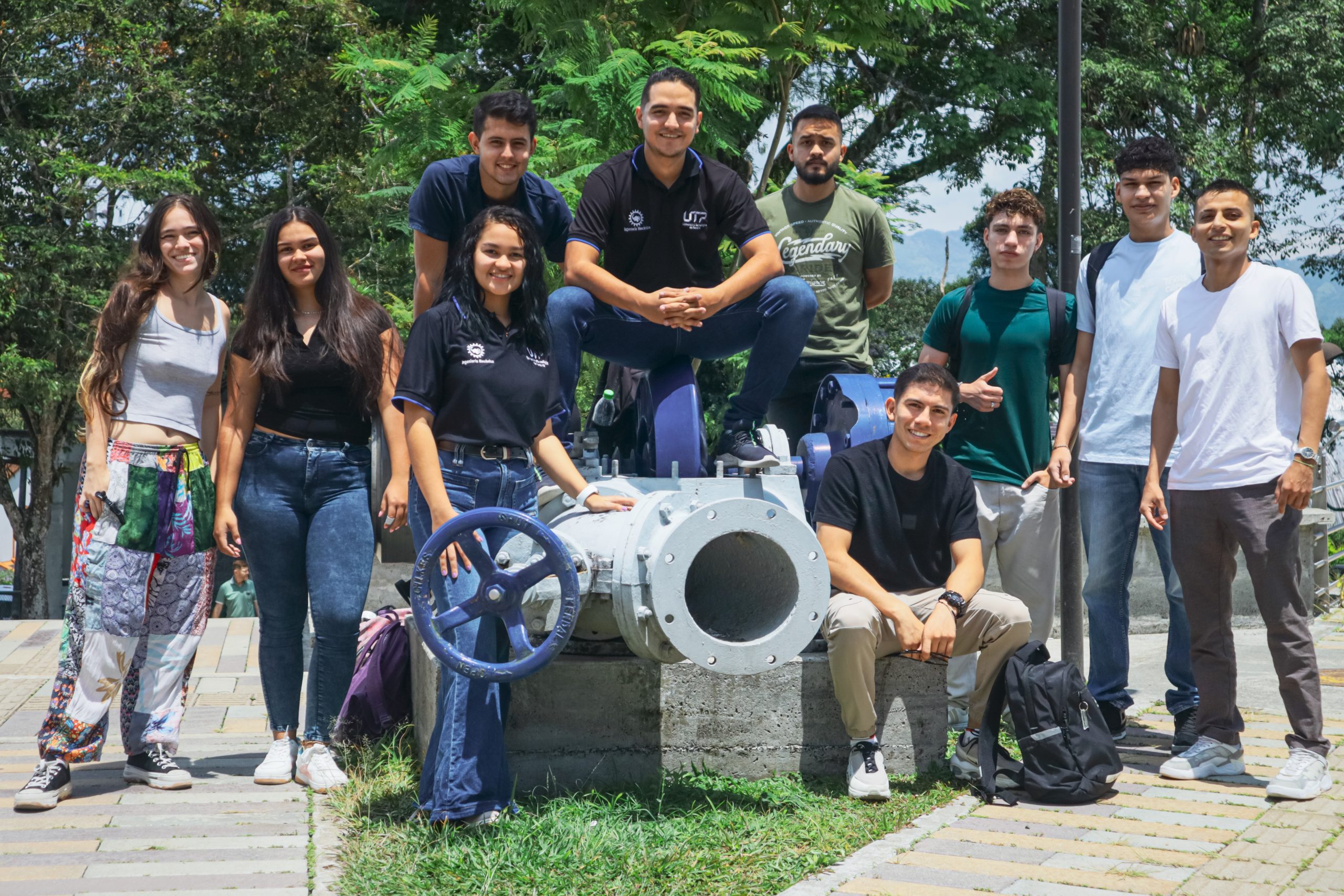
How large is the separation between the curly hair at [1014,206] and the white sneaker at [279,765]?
3.30m

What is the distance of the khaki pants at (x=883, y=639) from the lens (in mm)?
4434

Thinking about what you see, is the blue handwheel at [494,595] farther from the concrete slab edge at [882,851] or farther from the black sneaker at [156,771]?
the black sneaker at [156,771]

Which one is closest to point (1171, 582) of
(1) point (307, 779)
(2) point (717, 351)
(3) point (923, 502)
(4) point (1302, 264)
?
(3) point (923, 502)

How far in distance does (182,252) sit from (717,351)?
1.94 meters

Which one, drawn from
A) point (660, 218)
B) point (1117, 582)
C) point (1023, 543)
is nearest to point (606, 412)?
point (660, 218)

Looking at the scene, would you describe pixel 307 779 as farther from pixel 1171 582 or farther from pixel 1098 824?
pixel 1171 582

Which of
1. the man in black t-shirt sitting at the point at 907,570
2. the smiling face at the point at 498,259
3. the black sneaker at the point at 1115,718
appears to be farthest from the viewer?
the black sneaker at the point at 1115,718

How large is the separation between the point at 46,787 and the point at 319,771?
0.86 metres

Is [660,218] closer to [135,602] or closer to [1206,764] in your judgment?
[135,602]

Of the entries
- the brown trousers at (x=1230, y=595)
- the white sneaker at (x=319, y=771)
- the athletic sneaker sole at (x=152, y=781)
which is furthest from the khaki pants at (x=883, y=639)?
the athletic sneaker sole at (x=152, y=781)

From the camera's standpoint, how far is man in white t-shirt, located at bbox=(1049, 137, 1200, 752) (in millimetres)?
5133

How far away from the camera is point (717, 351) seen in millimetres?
5090

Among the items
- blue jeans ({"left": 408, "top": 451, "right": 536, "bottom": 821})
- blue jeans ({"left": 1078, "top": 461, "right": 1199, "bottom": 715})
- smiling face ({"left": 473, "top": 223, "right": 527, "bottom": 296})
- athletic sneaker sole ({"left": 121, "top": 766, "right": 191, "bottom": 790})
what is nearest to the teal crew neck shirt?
blue jeans ({"left": 1078, "top": 461, "right": 1199, "bottom": 715})

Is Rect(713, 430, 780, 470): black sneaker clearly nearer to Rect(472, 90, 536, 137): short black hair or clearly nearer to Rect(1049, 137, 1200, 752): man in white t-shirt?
Rect(1049, 137, 1200, 752): man in white t-shirt
